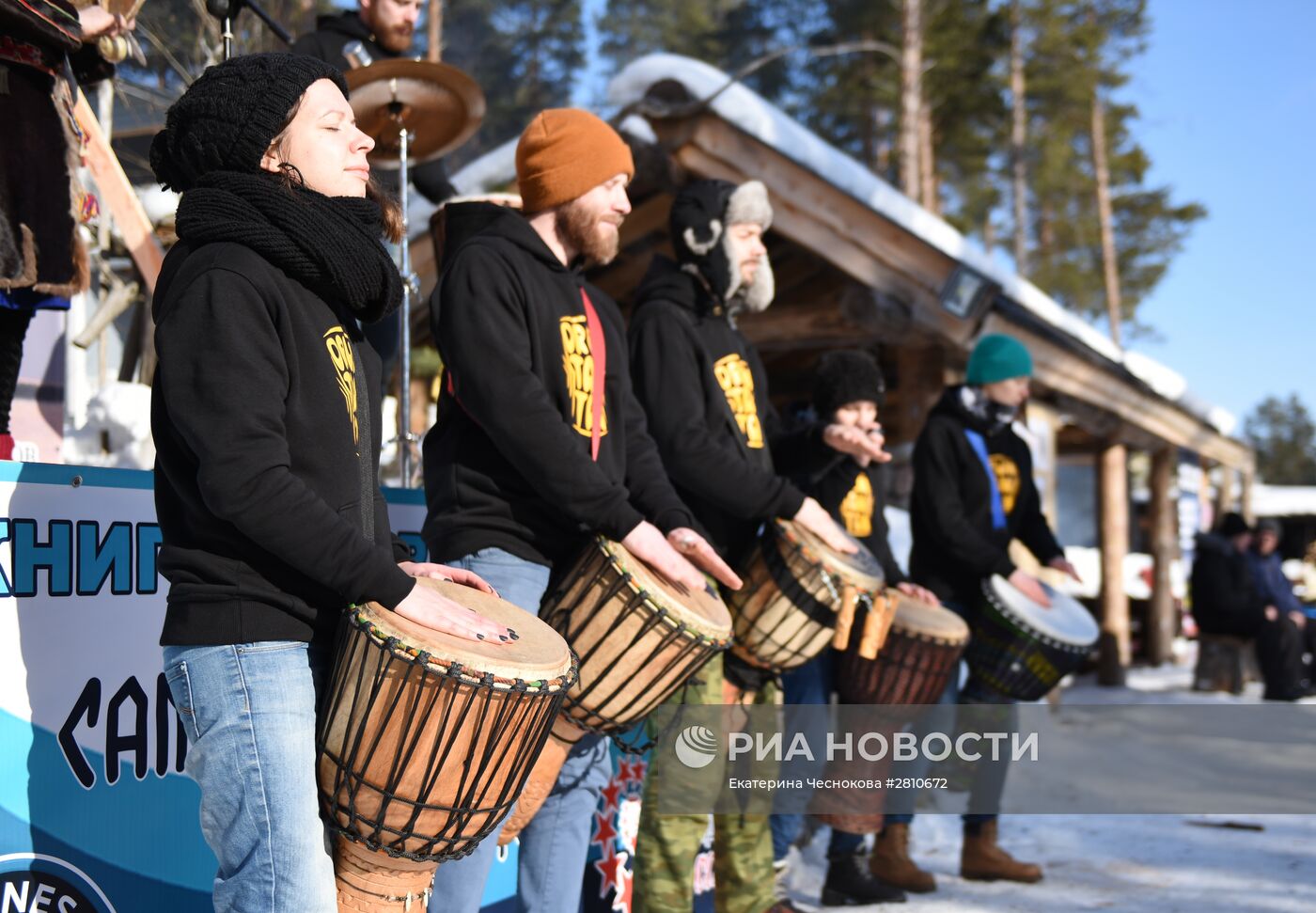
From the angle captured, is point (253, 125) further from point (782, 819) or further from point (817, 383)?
point (782, 819)

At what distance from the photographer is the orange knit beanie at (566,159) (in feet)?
9.39

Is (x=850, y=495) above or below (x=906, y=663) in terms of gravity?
above

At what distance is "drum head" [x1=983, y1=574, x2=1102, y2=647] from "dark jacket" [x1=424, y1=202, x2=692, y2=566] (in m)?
2.04

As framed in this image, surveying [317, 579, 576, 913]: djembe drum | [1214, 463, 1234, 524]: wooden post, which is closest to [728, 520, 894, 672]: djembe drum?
[317, 579, 576, 913]: djembe drum

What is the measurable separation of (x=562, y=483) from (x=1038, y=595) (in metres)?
2.75

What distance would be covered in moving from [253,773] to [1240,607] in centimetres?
1066

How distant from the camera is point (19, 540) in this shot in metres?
2.17

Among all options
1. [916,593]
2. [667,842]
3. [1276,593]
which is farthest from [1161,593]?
[667,842]

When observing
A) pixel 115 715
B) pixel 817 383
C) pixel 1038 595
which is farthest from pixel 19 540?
pixel 1038 595

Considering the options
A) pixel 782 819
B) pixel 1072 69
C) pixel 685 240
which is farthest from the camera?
pixel 1072 69

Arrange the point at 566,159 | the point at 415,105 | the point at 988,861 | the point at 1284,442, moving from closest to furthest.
Answer: the point at 566,159 < the point at 415,105 < the point at 988,861 < the point at 1284,442

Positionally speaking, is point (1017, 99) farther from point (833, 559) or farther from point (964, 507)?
point (833, 559)

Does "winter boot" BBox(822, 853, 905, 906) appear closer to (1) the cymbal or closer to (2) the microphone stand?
(1) the cymbal

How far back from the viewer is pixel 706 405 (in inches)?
135
